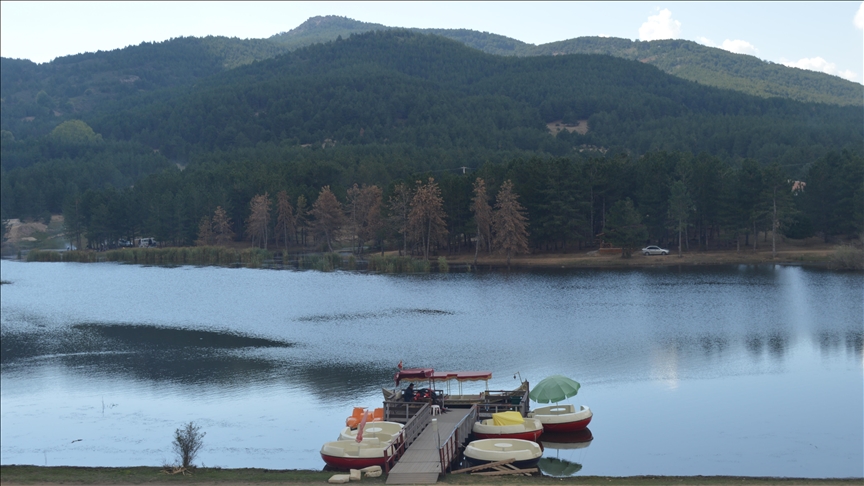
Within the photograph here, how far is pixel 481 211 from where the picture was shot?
100m

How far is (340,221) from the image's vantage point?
118m

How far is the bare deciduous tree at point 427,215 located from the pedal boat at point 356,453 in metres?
73.4

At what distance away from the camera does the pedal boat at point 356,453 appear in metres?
27.1

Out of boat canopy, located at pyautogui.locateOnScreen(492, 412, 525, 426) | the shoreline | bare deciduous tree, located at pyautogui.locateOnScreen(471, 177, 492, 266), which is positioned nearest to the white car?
bare deciduous tree, located at pyautogui.locateOnScreen(471, 177, 492, 266)

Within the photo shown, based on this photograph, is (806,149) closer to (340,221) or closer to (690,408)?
(340,221)

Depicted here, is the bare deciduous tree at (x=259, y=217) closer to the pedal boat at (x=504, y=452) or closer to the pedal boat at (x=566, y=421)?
the pedal boat at (x=566, y=421)

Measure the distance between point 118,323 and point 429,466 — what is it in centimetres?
4476

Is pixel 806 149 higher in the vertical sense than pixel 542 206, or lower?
higher

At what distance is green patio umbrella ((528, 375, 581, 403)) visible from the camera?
32438mm

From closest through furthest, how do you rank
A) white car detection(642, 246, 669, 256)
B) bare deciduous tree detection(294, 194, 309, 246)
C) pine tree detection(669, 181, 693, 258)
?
1. pine tree detection(669, 181, 693, 258)
2. white car detection(642, 246, 669, 256)
3. bare deciduous tree detection(294, 194, 309, 246)

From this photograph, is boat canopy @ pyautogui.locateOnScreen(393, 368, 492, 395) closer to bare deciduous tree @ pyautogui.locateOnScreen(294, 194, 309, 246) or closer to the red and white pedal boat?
the red and white pedal boat

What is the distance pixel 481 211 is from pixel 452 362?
56299 mm

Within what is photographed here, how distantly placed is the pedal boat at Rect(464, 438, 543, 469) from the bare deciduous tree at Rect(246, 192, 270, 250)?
9650 cm

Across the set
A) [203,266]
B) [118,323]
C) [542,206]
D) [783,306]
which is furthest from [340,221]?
[783,306]
